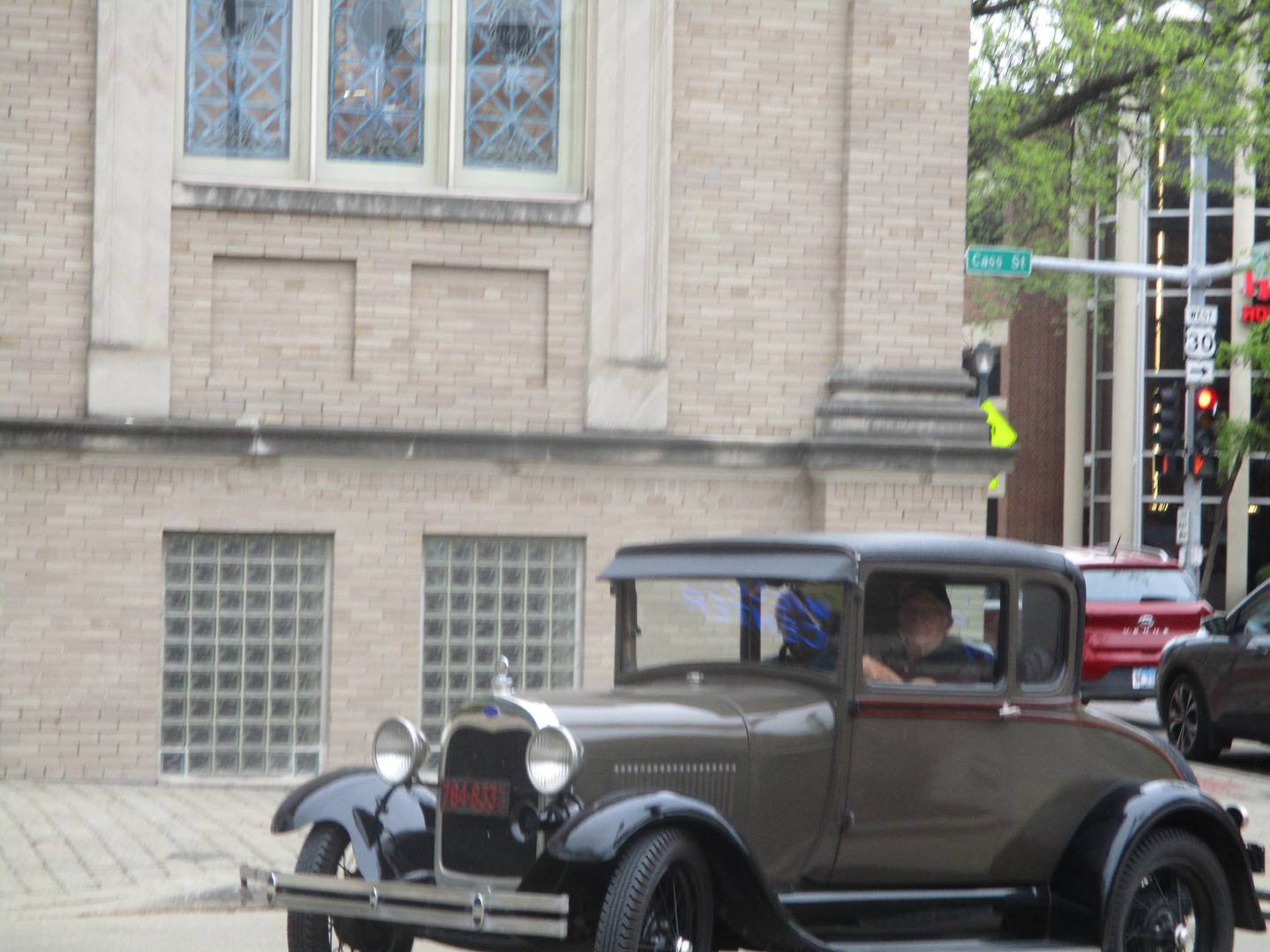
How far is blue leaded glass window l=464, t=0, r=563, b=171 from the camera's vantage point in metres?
12.9

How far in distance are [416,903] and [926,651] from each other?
2.09 m

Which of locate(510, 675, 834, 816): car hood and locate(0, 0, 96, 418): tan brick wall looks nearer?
locate(510, 675, 834, 816): car hood

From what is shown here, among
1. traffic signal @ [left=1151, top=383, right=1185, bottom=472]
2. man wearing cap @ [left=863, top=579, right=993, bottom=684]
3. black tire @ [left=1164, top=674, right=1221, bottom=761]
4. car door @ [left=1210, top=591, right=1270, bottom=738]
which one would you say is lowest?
black tire @ [left=1164, top=674, right=1221, bottom=761]

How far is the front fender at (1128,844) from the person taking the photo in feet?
22.3

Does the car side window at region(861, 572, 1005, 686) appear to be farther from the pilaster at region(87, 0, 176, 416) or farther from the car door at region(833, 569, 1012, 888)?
the pilaster at region(87, 0, 176, 416)

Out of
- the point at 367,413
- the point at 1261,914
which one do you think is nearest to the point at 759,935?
the point at 1261,914

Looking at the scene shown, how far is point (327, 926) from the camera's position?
21.0ft

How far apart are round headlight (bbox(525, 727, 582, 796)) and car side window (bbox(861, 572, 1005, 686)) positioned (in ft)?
4.09

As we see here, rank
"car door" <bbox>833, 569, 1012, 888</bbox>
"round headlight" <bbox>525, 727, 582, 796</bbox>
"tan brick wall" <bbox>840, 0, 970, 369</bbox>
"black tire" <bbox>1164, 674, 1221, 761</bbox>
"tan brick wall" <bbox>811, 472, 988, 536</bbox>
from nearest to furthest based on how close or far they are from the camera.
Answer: "round headlight" <bbox>525, 727, 582, 796</bbox> < "car door" <bbox>833, 569, 1012, 888</bbox> < "tan brick wall" <bbox>811, 472, 988, 536</bbox> < "tan brick wall" <bbox>840, 0, 970, 369</bbox> < "black tire" <bbox>1164, 674, 1221, 761</bbox>

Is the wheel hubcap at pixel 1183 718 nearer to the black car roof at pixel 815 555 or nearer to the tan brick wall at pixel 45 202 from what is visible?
the black car roof at pixel 815 555

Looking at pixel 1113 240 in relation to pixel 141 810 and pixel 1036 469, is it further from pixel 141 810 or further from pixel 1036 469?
pixel 141 810

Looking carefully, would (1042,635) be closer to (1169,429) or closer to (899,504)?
(899,504)

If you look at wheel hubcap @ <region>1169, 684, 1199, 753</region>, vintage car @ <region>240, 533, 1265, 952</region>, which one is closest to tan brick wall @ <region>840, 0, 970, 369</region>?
wheel hubcap @ <region>1169, 684, 1199, 753</region>

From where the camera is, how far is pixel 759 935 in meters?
6.02
